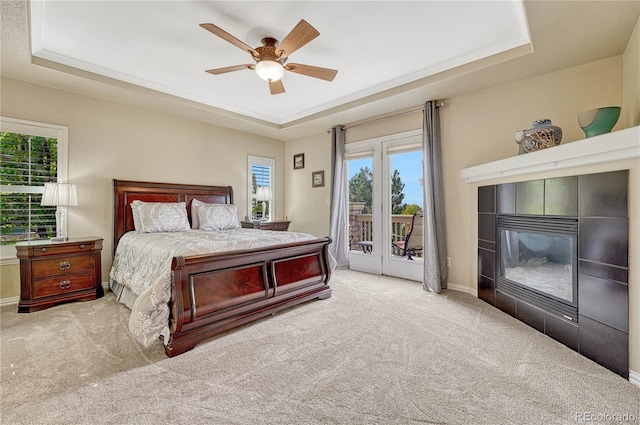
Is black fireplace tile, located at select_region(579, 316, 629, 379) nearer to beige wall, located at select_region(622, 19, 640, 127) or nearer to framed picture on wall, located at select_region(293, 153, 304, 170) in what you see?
beige wall, located at select_region(622, 19, 640, 127)

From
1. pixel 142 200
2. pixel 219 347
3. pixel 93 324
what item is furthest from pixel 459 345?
pixel 142 200

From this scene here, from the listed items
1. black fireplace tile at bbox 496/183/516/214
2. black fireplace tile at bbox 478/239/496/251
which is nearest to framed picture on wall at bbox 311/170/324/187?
black fireplace tile at bbox 478/239/496/251

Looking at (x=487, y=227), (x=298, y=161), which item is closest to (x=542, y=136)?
(x=487, y=227)

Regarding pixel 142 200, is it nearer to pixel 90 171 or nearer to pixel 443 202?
pixel 90 171

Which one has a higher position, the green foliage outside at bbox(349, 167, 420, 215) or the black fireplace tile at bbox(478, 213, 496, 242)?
the green foliage outside at bbox(349, 167, 420, 215)

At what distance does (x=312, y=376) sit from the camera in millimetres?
1873

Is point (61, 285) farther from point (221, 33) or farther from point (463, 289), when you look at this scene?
point (463, 289)

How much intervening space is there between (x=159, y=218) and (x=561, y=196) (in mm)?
4403

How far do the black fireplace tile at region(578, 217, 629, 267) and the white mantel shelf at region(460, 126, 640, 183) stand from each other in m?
0.44

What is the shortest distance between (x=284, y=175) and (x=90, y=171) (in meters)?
3.34

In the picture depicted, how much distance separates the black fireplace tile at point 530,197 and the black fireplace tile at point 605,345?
98cm

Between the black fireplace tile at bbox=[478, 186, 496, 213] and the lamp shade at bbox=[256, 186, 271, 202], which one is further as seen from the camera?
the lamp shade at bbox=[256, 186, 271, 202]

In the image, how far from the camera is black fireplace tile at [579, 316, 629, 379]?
6.02ft

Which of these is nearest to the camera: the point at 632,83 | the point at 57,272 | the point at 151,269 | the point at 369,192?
the point at 632,83
